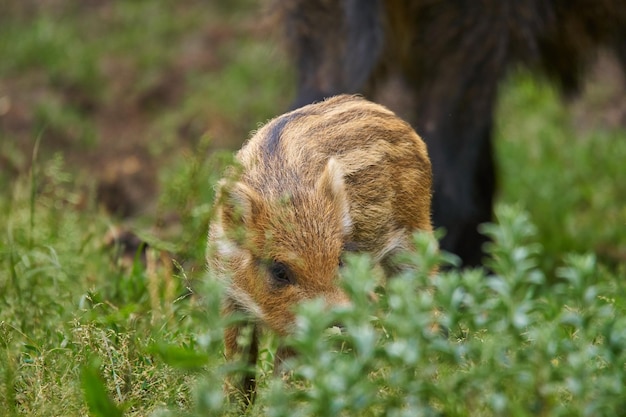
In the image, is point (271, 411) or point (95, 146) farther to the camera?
point (95, 146)

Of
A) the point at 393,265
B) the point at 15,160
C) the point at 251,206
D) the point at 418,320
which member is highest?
the point at 418,320

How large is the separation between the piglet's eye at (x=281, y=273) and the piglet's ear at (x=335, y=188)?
0.25m

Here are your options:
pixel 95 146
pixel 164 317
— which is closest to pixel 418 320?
pixel 164 317

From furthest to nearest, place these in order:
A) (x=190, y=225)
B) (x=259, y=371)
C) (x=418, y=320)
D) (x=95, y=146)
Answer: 1. (x=95, y=146)
2. (x=190, y=225)
3. (x=259, y=371)
4. (x=418, y=320)

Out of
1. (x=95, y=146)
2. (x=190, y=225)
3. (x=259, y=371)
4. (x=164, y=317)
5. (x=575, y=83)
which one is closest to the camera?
(x=259, y=371)

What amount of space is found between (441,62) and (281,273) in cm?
184

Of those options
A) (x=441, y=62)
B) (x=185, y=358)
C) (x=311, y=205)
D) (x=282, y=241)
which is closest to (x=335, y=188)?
(x=311, y=205)

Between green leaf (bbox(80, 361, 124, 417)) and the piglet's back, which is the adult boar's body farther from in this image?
green leaf (bbox(80, 361, 124, 417))

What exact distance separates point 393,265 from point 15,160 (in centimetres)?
220

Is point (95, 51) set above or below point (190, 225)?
below

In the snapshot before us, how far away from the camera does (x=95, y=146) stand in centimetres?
739

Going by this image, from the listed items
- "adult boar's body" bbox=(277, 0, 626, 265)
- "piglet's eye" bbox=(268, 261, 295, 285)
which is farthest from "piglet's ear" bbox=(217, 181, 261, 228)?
"adult boar's body" bbox=(277, 0, 626, 265)

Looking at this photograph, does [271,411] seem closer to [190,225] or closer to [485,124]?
[190,225]

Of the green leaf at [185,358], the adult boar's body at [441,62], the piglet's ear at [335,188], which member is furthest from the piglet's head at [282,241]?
the adult boar's body at [441,62]
